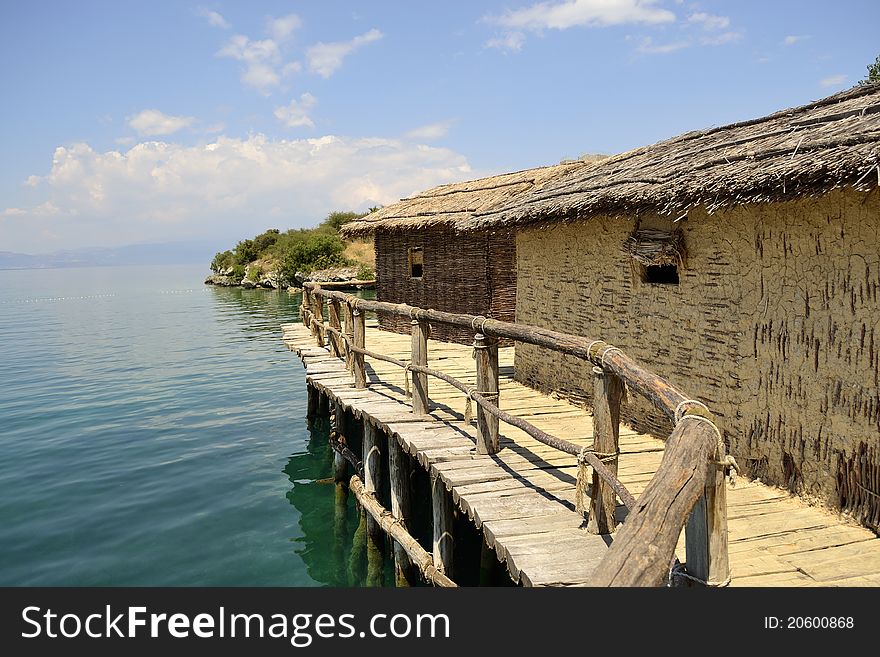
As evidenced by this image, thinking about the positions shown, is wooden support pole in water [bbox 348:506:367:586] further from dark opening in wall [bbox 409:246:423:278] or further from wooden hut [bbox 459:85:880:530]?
dark opening in wall [bbox 409:246:423:278]

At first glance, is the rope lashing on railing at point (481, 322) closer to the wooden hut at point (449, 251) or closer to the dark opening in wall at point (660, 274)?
the dark opening in wall at point (660, 274)

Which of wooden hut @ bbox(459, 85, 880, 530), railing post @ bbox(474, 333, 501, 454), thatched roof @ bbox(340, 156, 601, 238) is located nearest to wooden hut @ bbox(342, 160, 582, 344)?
thatched roof @ bbox(340, 156, 601, 238)

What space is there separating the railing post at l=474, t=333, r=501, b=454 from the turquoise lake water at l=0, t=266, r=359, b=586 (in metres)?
3.33

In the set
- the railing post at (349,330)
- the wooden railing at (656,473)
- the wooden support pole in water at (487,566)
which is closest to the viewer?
the wooden railing at (656,473)

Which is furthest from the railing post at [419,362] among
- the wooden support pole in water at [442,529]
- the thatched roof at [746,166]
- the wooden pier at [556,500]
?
the thatched roof at [746,166]

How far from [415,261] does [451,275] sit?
1817 millimetres

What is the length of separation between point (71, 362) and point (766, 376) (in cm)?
2302

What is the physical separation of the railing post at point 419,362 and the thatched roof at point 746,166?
197 centimetres

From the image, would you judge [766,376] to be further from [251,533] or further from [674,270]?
[251,533]

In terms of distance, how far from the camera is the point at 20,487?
11.1 m

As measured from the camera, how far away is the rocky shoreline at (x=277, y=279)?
46344 millimetres

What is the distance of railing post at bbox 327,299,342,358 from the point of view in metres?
11.3
